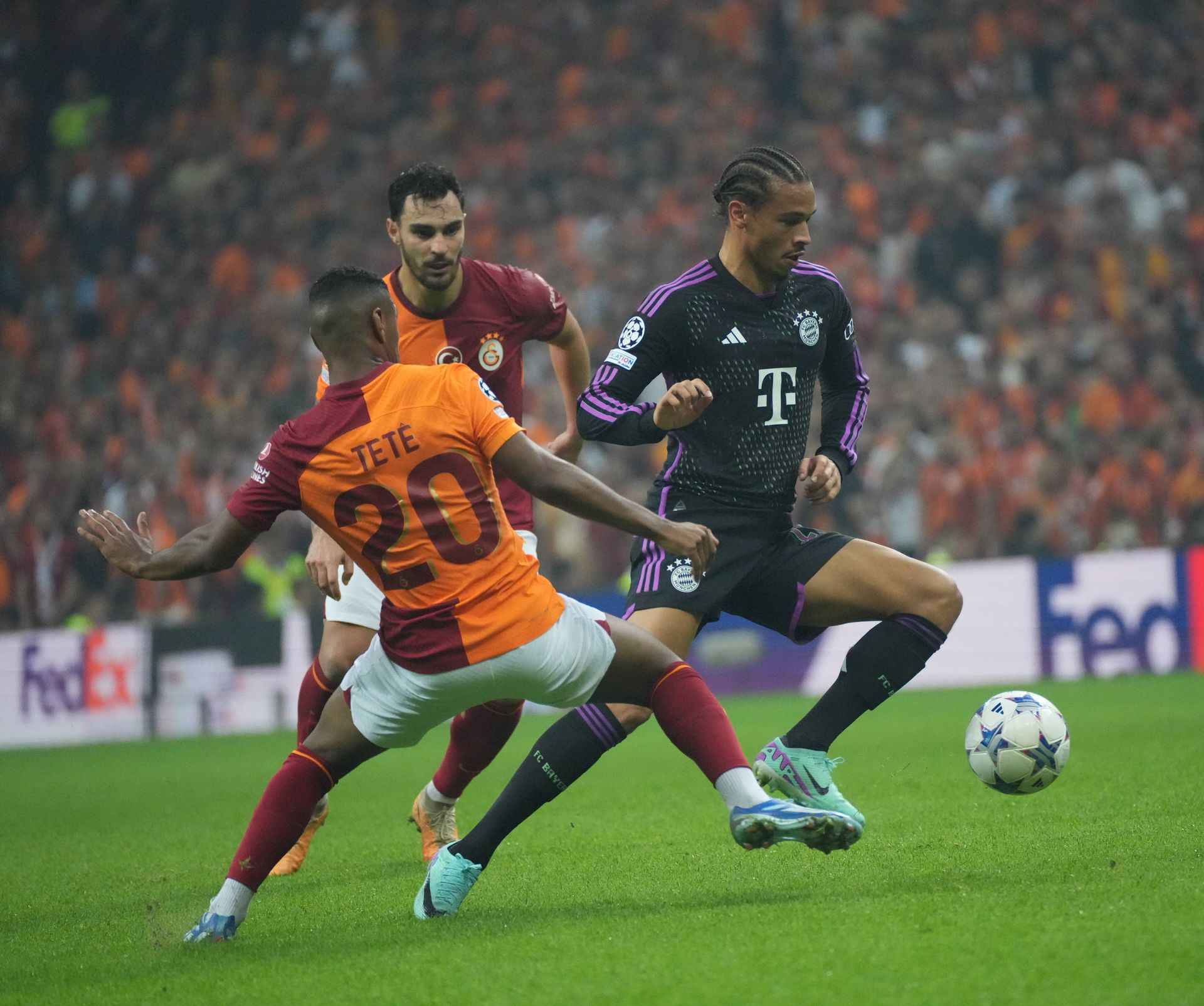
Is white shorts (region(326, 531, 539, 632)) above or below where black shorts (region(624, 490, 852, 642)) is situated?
below

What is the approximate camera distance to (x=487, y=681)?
3.77 m

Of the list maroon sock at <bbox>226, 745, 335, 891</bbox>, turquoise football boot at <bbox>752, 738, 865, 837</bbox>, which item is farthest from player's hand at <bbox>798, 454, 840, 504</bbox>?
maroon sock at <bbox>226, 745, 335, 891</bbox>

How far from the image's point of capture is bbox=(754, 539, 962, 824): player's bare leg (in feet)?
14.6

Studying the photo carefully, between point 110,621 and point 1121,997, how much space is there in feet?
41.5

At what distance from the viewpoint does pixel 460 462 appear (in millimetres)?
3748

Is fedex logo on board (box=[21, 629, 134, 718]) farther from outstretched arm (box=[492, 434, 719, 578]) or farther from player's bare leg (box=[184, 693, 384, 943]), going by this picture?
outstretched arm (box=[492, 434, 719, 578])

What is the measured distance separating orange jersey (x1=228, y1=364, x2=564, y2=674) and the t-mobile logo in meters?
1.12

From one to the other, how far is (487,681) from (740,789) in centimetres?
68

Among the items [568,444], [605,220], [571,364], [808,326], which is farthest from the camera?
[605,220]

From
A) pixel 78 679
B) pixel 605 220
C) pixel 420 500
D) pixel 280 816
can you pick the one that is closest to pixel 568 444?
pixel 420 500

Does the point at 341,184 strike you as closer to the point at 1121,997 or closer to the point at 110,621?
the point at 110,621

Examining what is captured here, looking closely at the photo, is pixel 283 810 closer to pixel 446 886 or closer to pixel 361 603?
pixel 446 886

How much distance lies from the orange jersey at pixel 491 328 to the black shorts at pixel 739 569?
0.90m

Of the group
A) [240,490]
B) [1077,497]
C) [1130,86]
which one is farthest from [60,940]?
[1130,86]
